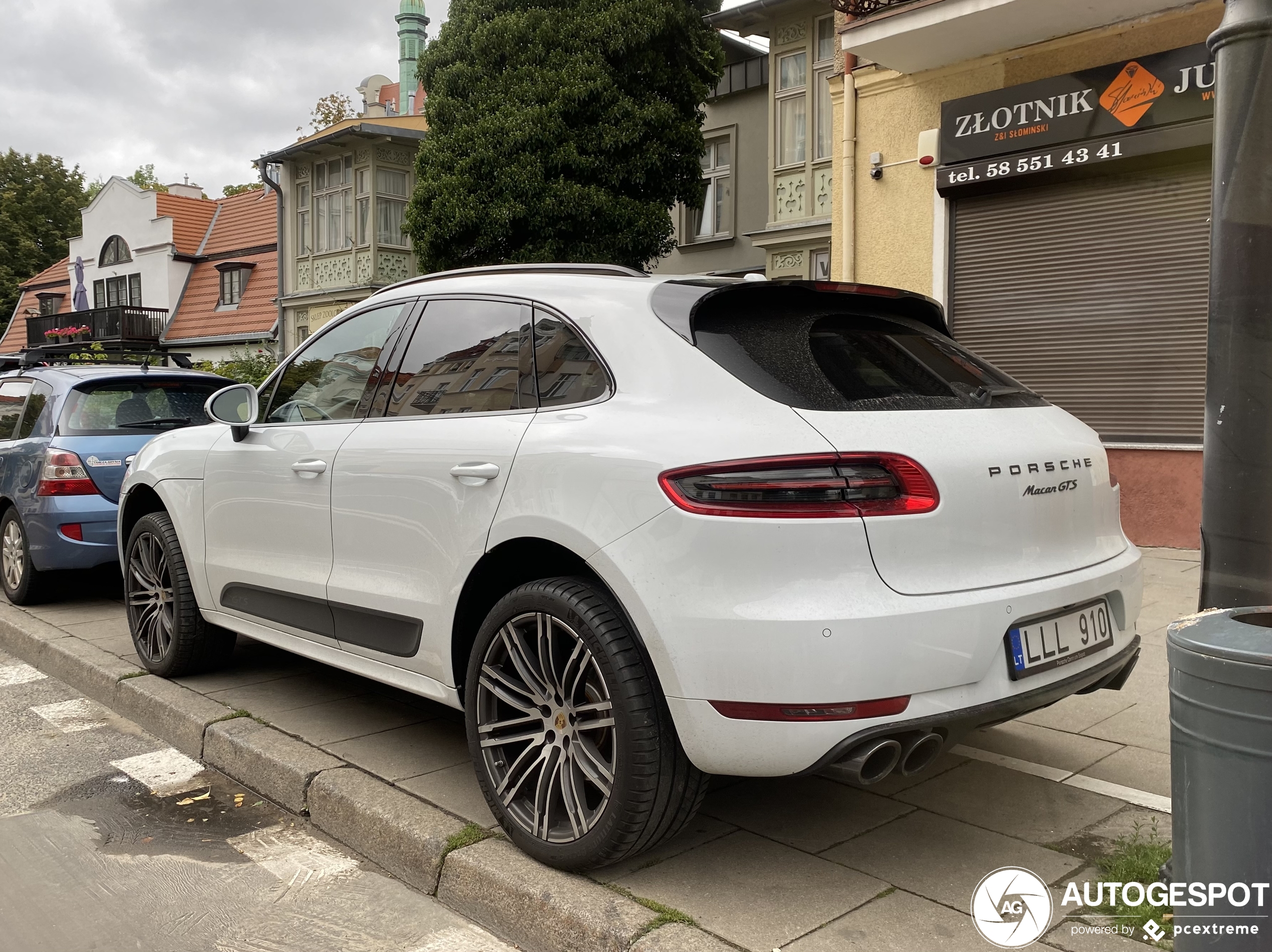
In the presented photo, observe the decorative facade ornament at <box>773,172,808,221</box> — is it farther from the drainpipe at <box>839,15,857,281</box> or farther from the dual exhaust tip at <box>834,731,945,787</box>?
the dual exhaust tip at <box>834,731,945,787</box>

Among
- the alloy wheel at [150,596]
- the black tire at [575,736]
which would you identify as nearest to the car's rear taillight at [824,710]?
the black tire at [575,736]

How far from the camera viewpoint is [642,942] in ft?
8.54

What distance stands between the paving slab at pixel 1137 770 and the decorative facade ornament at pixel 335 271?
24.9m

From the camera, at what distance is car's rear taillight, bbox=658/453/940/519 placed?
2643 millimetres

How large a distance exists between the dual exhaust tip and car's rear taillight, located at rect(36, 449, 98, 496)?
19.6 ft

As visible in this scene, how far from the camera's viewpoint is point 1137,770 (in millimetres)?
3877

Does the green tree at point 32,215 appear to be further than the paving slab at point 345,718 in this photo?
Yes

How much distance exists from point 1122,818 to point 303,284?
2771cm

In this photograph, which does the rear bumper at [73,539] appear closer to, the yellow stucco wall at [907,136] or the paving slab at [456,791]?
the paving slab at [456,791]

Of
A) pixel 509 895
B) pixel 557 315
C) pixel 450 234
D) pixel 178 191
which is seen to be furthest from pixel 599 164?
pixel 178 191

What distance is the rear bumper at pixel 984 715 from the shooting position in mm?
2602

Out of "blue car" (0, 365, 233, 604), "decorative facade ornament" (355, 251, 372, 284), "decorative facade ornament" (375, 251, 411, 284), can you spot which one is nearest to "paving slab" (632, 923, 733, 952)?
"blue car" (0, 365, 233, 604)

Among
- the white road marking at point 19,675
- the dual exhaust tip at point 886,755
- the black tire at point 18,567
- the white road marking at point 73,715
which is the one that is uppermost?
the dual exhaust tip at point 886,755

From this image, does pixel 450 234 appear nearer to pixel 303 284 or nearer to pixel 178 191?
pixel 303 284
